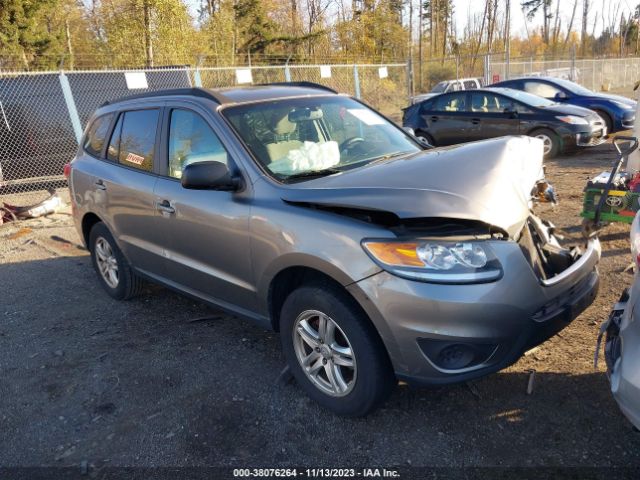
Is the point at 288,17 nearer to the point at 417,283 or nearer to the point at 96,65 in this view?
the point at 96,65

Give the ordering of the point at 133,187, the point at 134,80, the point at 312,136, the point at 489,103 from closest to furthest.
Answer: the point at 312,136, the point at 133,187, the point at 134,80, the point at 489,103

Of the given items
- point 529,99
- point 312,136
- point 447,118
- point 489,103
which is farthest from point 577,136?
point 312,136

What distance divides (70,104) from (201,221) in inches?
305

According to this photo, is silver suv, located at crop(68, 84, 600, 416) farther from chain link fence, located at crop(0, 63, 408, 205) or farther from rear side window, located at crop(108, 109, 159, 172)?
chain link fence, located at crop(0, 63, 408, 205)

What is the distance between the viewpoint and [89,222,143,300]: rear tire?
461cm

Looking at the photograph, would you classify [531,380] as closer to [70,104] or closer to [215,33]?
[70,104]

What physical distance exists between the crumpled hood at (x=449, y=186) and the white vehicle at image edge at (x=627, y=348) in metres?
0.58

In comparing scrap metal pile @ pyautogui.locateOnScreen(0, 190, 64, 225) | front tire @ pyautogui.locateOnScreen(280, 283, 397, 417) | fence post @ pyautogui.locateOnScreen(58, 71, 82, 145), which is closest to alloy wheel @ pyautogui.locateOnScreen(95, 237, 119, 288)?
front tire @ pyautogui.locateOnScreen(280, 283, 397, 417)

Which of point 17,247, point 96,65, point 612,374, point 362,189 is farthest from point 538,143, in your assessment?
point 96,65

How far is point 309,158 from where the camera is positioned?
11.2 ft

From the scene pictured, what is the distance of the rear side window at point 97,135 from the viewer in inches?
183

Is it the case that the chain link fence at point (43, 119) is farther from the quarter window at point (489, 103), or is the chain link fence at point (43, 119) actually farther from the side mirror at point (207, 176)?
the side mirror at point (207, 176)

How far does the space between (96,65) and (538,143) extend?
25215 mm

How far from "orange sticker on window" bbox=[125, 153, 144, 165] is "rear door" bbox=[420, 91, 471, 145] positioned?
8327 mm
